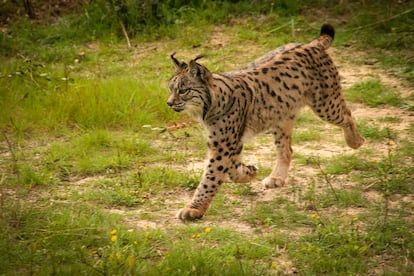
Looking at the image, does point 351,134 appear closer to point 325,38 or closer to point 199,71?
point 325,38

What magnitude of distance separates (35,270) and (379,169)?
3.66 metres

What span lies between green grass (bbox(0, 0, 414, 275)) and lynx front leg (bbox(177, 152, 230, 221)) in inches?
4.0

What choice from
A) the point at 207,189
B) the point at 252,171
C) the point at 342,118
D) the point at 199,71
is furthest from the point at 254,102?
the point at 342,118

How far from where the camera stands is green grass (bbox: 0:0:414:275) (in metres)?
5.54

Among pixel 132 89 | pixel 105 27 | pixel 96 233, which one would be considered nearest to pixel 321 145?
pixel 132 89

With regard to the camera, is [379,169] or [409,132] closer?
[379,169]

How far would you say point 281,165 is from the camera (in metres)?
7.44

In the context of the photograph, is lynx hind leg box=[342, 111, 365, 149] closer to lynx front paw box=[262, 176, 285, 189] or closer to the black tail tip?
the black tail tip

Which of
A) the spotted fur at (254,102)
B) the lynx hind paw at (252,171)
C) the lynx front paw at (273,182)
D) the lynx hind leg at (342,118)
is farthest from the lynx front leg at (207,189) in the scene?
the lynx hind leg at (342,118)

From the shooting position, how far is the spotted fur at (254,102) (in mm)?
6629

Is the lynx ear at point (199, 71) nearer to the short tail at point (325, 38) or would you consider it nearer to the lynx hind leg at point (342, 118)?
the lynx hind leg at point (342, 118)

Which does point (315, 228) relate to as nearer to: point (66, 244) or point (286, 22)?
point (66, 244)

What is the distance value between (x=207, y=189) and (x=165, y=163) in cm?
140

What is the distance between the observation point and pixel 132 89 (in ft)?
31.3
